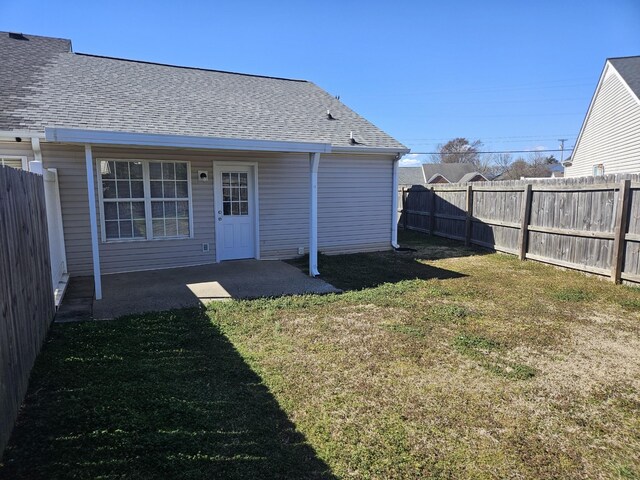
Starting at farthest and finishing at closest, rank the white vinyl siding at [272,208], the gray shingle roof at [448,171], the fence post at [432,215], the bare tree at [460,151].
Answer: the bare tree at [460,151], the gray shingle roof at [448,171], the fence post at [432,215], the white vinyl siding at [272,208]

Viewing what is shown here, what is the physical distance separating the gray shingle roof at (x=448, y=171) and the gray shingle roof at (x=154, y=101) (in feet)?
120

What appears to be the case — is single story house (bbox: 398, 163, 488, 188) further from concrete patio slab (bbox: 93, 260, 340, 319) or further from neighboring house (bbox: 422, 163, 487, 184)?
concrete patio slab (bbox: 93, 260, 340, 319)

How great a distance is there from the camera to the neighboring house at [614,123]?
15023 mm

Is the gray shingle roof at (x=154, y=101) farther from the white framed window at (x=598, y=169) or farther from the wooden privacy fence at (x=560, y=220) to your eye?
the white framed window at (x=598, y=169)

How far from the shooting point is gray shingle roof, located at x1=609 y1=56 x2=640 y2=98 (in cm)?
1505

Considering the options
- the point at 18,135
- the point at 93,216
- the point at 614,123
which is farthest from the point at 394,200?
the point at 614,123

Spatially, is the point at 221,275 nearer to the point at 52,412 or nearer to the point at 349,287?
the point at 349,287

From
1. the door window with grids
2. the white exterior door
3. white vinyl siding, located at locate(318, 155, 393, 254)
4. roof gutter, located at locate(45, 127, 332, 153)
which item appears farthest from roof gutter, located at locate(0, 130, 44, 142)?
white vinyl siding, located at locate(318, 155, 393, 254)

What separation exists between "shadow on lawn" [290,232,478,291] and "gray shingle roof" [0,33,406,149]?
9.49ft

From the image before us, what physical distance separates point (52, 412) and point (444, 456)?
2892mm

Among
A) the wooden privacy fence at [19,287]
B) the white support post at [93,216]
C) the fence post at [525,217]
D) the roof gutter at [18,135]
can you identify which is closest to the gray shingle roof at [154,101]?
the roof gutter at [18,135]

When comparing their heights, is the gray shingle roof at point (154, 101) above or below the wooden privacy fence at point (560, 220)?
above

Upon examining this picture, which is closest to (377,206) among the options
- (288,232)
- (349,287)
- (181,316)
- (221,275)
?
(288,232)

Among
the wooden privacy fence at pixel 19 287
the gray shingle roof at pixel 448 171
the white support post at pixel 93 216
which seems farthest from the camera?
the gray shingle roof at pixel 448 171
